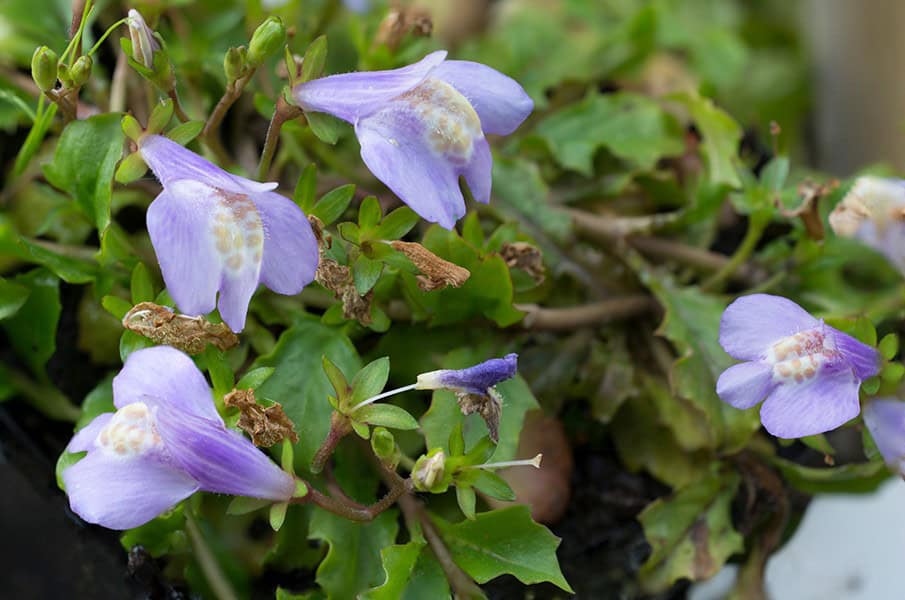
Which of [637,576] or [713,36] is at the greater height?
[713,36]

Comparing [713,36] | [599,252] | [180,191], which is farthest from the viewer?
[713,36]

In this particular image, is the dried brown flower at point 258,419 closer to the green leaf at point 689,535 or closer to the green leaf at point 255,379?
the green leaf at point 255,379

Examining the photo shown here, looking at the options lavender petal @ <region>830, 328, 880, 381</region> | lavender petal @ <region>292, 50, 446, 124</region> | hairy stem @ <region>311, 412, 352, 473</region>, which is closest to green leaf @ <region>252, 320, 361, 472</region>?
hairy stem @ <region>311, 412, 352, 473</region>

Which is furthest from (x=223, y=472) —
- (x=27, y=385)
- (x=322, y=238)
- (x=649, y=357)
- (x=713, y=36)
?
(x=713, y=36)

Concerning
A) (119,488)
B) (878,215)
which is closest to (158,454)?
(119,488)

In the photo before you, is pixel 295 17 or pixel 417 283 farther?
pixel 295 17

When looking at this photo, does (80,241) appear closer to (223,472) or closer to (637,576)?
(223,472)

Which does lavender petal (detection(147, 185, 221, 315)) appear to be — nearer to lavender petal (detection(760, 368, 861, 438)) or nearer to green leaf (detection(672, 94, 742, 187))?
lavender petal (detection(760, 368, 861, 438))
